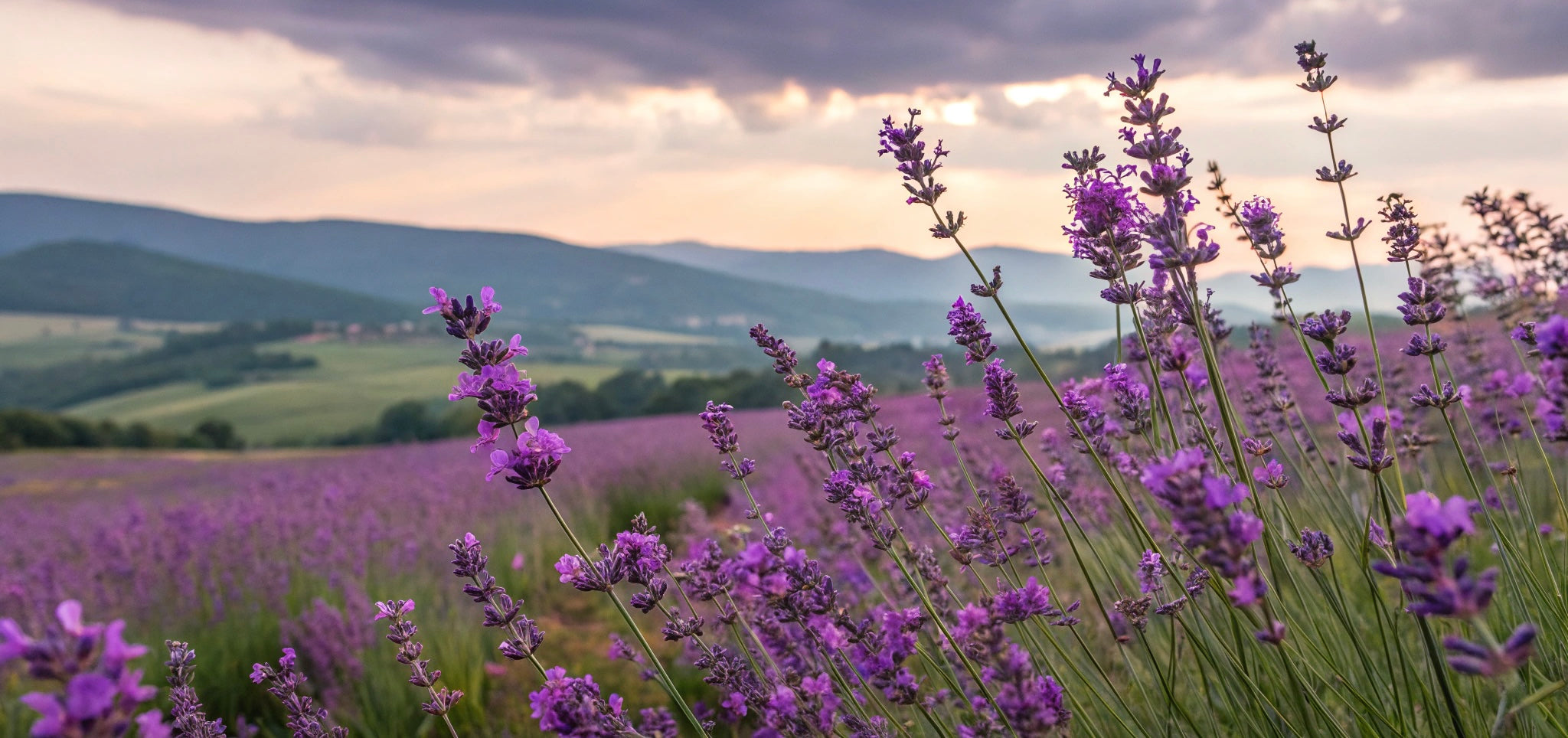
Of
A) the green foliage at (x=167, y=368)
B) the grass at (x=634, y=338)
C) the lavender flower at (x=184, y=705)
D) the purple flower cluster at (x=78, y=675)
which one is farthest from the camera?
the grass at (x=634, y=338)

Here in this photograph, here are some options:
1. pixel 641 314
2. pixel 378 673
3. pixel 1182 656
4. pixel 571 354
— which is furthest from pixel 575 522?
pixel 641 314

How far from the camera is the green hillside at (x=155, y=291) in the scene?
469ft

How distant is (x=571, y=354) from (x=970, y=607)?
102 meters

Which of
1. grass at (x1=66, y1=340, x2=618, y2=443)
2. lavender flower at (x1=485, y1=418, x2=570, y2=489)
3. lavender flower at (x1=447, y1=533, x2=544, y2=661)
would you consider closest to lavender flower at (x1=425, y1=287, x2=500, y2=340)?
lavender flower at (x1=485, y1=418, x2=570, y2=489)

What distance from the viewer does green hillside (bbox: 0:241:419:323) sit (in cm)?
14288

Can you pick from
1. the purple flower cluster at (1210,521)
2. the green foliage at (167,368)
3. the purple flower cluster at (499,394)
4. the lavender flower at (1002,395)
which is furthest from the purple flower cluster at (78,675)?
the green foliage at (167,368)

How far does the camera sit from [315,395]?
58469 mm

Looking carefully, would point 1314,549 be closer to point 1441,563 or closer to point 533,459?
point 1441,563

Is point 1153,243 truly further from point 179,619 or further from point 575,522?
point 575,522

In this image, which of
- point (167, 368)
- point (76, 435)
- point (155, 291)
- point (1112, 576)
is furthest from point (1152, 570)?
point (155, 291)

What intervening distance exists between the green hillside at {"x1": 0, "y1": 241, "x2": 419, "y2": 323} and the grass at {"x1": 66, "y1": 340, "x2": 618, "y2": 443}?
64254mm

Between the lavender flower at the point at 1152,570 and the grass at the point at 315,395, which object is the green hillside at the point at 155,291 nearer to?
the grass at the point at 315,395

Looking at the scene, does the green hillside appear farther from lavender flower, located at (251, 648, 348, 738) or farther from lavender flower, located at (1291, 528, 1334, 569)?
lavender flower, located at (1291, 528, 1334, 569)

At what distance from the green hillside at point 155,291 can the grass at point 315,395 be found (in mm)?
64254
